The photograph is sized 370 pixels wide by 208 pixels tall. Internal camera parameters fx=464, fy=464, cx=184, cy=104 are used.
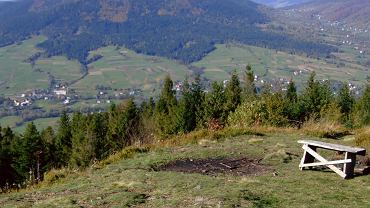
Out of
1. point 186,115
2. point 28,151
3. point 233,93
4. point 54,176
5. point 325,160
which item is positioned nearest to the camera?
point 325,160

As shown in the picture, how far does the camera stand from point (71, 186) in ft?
40.0

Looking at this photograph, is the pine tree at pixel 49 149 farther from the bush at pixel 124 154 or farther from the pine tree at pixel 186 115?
the bush at pixel 124 154

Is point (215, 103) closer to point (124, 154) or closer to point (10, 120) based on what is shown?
point (124, 154)

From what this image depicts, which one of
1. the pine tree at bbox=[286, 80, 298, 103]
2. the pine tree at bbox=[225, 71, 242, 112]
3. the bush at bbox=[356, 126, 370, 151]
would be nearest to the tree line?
the pine tree at bbox=[225, 71, 242, 112]

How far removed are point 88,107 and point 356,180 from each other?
14468 centimetres

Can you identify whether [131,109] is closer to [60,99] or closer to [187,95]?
[187,95]

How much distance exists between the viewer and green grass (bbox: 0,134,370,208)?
9.84 m

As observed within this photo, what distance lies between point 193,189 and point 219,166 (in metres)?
3.06

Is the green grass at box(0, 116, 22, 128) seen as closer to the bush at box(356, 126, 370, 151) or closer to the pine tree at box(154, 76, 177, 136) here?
the pine tree at box(154, 76, 177, 136)

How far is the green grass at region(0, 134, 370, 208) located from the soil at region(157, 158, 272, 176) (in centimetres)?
38

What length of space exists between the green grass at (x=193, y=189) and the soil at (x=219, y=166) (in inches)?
15.0

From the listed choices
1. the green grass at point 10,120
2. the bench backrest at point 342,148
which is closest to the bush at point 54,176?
the bench backrest at point 342,148

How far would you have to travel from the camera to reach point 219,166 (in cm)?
1384

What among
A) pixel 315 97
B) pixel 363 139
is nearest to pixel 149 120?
pixel 315 97
